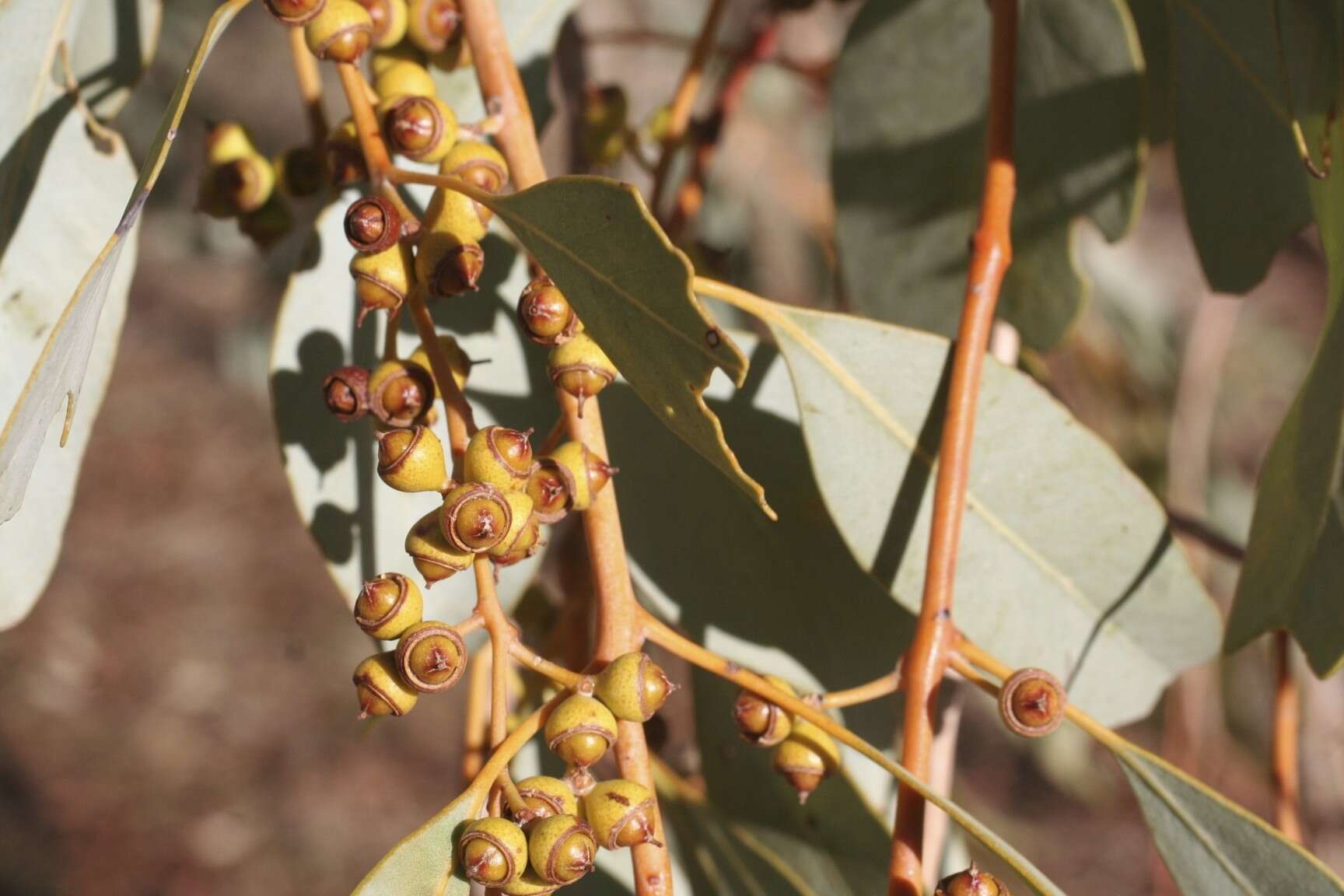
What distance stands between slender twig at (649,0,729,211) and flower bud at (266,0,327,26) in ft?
1.77

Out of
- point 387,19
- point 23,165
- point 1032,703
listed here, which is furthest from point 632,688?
point 23,165

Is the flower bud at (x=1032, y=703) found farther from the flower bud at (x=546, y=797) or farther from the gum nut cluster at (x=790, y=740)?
the flower bud at (x=546, y=797)

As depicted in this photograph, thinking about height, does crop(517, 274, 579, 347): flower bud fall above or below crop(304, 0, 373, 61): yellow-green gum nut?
below

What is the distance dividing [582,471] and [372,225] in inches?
7.1

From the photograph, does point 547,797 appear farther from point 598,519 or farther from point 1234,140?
point 1234,140

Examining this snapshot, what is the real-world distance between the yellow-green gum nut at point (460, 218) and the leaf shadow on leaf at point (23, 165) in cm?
35

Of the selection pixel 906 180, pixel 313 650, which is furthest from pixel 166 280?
pixel 906 180

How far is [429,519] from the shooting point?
71 centimetres

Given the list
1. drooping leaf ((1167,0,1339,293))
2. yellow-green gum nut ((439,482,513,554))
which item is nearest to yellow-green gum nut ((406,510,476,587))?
yellow-green gum nut ((439,482,513,554))

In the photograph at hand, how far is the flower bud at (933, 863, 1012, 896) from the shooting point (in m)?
0.69

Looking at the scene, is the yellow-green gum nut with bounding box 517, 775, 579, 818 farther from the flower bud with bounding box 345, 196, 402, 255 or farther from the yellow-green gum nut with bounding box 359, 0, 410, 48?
the yellow-green gum nut with bounding box 359, 0, 410, 48

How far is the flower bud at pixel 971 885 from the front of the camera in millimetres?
685

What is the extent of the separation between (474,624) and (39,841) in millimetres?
4588

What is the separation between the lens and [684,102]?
54.1 inches
